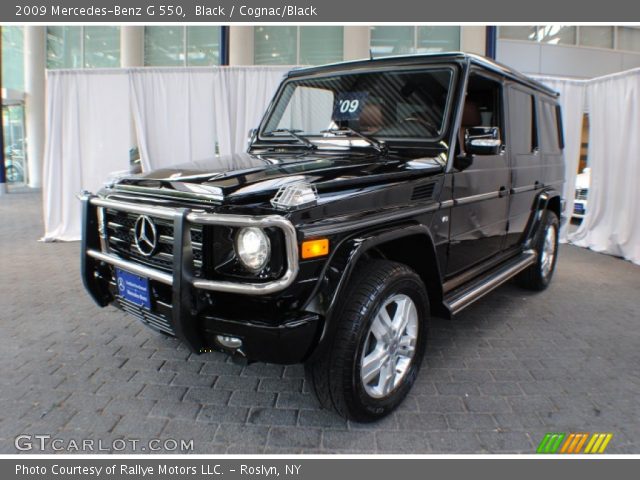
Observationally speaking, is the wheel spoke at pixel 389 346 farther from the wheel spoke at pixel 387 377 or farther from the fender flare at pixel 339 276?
the fender flare at pixel 339 276

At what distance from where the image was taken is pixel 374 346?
8.92ft

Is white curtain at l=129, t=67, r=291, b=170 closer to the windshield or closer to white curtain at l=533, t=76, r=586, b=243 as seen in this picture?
the windshield

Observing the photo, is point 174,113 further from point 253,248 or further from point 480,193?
point 253,248

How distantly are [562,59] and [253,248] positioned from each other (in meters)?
16.6

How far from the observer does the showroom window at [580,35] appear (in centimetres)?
1543

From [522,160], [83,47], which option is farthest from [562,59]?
[83,47]

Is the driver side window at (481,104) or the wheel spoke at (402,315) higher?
the driver side window at (481,104)

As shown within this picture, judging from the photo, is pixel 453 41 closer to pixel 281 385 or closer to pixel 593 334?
pixel 593 334

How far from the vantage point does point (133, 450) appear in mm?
2512

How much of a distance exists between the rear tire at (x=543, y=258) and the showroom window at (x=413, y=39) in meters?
9.29

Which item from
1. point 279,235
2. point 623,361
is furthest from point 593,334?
point 279,235

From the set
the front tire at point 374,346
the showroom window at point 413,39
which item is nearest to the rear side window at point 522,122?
the front tire at point 374,346

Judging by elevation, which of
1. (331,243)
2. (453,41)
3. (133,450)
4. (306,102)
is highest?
(453,41)

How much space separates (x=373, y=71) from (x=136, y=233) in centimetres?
201
